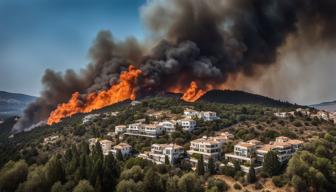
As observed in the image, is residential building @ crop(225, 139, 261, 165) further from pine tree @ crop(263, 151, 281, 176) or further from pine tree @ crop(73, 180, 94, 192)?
pine tree @ crop(73, 180, 94, 192)

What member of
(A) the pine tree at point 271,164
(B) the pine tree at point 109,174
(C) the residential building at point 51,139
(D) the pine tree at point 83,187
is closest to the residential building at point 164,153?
(B) the pine tree at point 109,174

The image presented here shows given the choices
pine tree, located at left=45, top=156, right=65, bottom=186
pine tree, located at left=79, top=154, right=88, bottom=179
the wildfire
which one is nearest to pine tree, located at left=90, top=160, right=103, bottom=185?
pine tree, located at left=79, top=154, right=88, bottom=179

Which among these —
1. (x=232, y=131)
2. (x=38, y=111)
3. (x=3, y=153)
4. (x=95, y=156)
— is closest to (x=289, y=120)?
(x=232, y=131)

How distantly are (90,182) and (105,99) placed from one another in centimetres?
7540

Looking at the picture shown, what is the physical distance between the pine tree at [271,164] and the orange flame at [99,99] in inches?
2826

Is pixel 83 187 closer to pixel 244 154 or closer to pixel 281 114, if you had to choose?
pixel 244 154

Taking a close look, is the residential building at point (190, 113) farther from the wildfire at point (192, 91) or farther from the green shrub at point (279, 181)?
the wildfire at point (192, 91)

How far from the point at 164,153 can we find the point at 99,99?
65.3 meters

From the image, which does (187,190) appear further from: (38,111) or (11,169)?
(38,111)

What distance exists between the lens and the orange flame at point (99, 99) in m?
110

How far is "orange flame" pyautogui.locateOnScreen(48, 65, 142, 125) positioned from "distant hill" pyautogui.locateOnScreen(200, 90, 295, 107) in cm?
2611

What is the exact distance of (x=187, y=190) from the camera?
37.6 meters

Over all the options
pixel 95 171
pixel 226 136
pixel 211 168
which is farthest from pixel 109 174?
pixel 226 136

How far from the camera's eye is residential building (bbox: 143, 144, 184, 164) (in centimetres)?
5028
